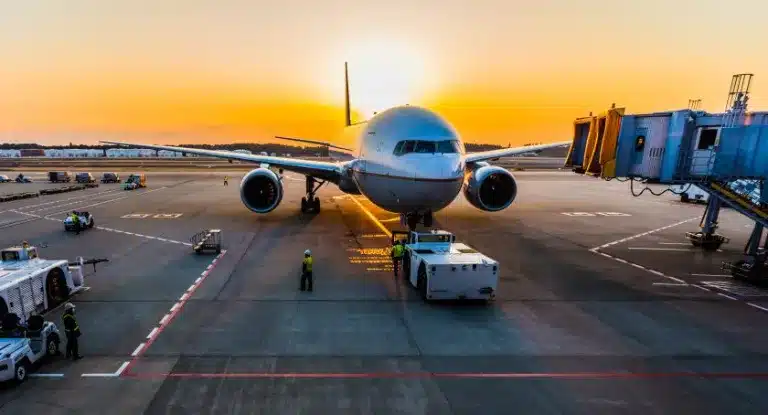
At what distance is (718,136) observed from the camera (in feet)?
61.3

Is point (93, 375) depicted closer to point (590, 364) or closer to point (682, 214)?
point (590, 364)

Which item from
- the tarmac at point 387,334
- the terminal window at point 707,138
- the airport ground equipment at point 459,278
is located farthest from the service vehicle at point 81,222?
the terminal window at point 707,138

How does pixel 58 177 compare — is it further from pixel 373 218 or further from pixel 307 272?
pixel 307 272

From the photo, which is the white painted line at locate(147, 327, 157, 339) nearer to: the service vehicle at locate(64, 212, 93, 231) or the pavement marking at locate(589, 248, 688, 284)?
the service vehicle at locate(64, 212, 93, 231)

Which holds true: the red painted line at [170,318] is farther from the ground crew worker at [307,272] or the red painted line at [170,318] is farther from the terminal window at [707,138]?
the terminal window at [707,138]

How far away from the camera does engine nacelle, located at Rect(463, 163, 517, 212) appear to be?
25.3m

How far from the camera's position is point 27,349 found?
923 cm

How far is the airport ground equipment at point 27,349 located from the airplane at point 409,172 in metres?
12.5

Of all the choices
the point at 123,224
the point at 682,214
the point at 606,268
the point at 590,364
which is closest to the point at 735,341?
the point at 590,364

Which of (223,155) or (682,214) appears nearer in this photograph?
(223,155)

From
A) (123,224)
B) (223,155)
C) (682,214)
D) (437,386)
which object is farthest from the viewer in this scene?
(682,214)

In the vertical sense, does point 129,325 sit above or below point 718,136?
below

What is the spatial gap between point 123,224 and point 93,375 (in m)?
20.7

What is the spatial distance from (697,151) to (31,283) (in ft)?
80.8
